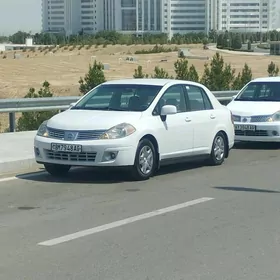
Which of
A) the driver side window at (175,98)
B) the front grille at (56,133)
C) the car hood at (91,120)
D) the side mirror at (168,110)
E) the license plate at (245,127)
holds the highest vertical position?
the driver side window at (175,98)

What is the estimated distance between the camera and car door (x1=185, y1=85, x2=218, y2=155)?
13.4 meters

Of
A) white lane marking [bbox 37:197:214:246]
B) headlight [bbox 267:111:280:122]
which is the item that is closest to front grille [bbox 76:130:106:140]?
white lane marking [bbox 37:197:214:246]

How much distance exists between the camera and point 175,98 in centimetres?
1318

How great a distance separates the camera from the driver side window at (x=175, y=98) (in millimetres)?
12836

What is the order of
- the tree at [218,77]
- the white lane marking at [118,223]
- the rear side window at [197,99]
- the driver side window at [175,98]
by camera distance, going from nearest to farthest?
the white lane marking at [118,223], the driver side window at [175,98], the rear side window at [197,99], the tree at [218,77]

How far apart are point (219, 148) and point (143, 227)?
5731mm

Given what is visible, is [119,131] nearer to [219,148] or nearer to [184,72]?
[219,148]

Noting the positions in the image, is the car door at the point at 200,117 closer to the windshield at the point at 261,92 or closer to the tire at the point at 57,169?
the tire at the point at 57,169

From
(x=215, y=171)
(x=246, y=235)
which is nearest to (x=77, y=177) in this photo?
(x=215, y=171)

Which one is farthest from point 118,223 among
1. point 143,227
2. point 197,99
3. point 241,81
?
point 241,81

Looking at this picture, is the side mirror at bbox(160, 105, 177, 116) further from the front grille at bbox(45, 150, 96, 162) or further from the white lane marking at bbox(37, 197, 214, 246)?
the white lane marking at bbox(37, 197, 214, 246)

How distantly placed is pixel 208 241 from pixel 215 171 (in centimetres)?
554

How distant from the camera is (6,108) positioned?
17.5m

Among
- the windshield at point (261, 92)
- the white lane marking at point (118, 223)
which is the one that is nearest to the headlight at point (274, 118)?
the windshield at point (261, 92)
